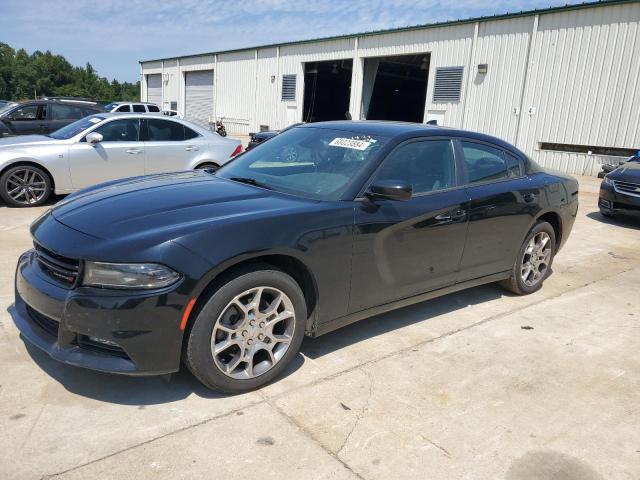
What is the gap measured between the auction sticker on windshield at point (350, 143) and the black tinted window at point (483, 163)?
37.6 inches

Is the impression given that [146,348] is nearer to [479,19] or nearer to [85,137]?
[85,137]

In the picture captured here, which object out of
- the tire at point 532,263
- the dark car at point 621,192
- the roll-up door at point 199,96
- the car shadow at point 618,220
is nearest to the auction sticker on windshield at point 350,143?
the tire at point 532,263

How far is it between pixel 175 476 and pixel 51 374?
1.27m

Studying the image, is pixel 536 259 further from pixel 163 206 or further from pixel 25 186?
pixel 25 186

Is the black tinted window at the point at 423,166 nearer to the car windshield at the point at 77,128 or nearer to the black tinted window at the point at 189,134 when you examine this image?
the black tinted window at the point at 189,134

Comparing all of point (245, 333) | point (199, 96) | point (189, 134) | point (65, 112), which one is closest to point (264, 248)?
point (245, 333)

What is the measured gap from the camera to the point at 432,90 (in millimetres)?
19750

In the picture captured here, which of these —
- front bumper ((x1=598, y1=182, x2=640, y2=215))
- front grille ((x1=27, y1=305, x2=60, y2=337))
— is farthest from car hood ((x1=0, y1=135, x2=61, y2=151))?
front bumper ((x1=598, y1=182, x2=640, y2=215))

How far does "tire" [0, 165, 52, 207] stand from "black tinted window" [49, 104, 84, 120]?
175 inches

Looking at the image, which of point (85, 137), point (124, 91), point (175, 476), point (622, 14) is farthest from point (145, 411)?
point (124, 91)

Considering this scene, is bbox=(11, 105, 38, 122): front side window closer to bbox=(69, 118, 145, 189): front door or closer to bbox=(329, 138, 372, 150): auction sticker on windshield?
bbox=(69, 118, 145, 189): front door

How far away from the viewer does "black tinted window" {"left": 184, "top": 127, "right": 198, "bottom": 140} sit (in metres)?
8.62

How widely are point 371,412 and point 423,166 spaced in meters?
1.87

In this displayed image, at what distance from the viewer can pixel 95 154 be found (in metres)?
7.85
